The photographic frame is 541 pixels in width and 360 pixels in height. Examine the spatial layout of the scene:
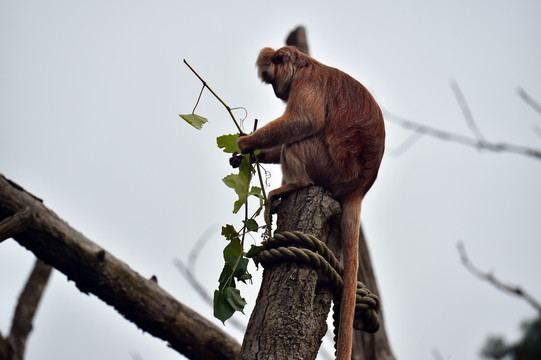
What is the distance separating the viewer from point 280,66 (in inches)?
156

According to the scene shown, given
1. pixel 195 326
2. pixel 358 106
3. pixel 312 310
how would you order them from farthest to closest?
1. pixel 195 326
2. pixel 358 106
3. pixel 312 310

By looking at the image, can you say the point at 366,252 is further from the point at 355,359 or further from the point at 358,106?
the point at 358,106

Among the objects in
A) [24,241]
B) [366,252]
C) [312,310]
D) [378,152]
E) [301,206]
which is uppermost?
[366,252]

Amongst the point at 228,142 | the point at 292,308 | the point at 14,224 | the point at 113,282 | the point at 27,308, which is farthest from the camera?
the point at 27,308

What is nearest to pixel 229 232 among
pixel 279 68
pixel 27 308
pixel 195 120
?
pixel 195 120

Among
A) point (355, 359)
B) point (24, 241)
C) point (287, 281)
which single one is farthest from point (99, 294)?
point (355, 359)

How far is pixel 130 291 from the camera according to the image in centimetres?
379

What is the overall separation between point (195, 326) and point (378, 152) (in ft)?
5.37

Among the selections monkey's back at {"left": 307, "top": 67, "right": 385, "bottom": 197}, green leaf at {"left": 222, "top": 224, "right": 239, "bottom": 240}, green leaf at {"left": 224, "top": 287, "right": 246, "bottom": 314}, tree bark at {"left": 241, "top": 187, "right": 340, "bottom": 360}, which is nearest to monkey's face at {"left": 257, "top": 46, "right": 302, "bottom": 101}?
monkey's back at {"left": 307, "top": 67, "right": 385, "bottom": 197}

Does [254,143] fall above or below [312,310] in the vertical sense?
above

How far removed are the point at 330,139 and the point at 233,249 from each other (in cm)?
104

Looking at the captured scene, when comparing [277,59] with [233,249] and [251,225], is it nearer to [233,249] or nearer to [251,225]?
[251,225]

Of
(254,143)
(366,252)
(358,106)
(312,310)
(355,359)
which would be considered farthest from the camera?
(366,252)

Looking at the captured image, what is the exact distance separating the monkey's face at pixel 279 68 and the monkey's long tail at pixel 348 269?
3.07 ft
